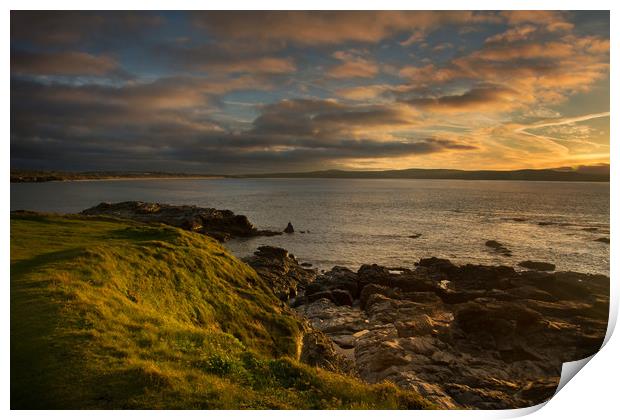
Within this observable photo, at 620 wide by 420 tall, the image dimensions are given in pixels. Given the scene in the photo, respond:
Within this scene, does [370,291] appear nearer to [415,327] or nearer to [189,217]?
[415,327]

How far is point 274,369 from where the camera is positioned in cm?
1235

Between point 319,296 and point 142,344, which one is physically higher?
point 142,344

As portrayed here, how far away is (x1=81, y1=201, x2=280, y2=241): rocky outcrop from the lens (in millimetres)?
67562

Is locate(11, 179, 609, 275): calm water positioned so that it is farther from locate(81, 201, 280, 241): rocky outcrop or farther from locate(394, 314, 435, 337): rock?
locate(394, 314, 435, 337): rock

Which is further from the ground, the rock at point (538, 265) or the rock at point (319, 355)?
the rock at point (538, 265)

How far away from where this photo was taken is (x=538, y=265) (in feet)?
159

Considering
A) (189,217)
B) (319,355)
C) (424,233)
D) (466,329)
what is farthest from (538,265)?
(189,217)

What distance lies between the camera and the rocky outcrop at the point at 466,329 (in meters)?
19.2

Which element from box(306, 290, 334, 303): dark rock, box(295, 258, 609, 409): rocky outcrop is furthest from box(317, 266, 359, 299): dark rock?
box(306, 290, 334, 303): dark rock

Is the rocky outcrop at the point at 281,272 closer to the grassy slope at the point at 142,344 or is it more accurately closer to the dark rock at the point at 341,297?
the dark rock at the point at 341,297

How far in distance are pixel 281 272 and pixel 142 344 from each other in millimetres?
31887

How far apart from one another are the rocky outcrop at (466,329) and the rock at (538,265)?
8.18 metres

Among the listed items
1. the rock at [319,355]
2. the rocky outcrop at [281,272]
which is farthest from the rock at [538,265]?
the rock at [319,355]
